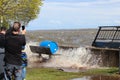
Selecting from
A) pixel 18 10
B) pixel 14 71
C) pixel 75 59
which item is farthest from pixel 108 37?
pixel 14 71

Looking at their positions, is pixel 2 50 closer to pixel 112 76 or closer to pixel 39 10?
pixel 112 76

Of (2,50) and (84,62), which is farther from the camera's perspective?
(84,62)

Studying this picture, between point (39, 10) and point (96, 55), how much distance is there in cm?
768

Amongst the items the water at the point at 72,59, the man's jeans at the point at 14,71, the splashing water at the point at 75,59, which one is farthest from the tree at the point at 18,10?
the man's jeans at the point at 14,71

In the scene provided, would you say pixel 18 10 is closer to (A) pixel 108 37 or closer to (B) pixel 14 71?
(A) pixel 108 37

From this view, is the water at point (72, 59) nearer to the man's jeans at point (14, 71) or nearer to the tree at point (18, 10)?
the tree at point (18, 10)

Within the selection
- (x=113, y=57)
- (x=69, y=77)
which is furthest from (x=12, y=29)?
(x=113, y=57)

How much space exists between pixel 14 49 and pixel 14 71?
0.54 m

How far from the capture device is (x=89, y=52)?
25.3m

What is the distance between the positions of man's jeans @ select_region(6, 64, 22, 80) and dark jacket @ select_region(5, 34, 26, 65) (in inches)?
3.9

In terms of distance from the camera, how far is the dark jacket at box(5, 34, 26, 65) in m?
11.1

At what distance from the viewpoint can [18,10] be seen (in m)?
29.9

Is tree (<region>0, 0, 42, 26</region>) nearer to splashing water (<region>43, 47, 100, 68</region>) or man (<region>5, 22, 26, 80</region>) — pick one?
splashing water (<region>43, 47, 100, 68</region>)

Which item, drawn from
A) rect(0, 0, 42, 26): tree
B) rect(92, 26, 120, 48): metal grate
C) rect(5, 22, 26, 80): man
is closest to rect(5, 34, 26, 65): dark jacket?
rect(5, 22, 26, 80): man
